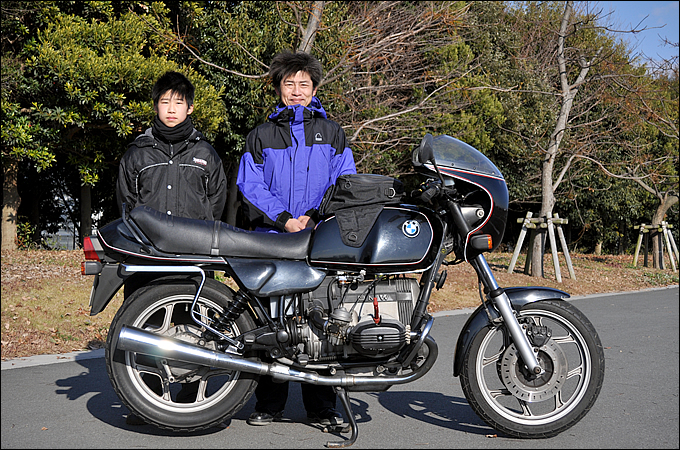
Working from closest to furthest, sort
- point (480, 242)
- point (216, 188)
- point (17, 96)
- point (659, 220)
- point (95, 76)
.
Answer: point (480, 242) → point (216, 188) → point (95, 76) → point (17, 96) → point (659, 220)

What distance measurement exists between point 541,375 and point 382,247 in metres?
1.24

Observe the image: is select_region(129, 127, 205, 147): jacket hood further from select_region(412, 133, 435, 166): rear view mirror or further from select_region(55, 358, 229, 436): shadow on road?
select_region(55, 358, 229, 436): shadow on road

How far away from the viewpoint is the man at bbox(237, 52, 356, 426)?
3855mm

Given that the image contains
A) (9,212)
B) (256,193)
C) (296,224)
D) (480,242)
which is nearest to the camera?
(480,242)

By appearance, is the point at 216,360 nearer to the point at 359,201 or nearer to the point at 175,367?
the point at 175,367

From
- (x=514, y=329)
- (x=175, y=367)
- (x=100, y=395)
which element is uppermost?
(x=514, y=329)

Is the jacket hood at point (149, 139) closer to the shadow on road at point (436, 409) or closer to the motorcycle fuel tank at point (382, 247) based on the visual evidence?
the motorcycle fuel tank at point (382, 247)

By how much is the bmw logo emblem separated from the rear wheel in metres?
1.02

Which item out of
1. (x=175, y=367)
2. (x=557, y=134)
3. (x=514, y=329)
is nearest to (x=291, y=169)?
(x=175, y=367)

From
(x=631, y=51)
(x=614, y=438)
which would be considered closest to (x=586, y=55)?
(x=631, y=51)

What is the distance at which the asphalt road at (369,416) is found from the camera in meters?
3.48

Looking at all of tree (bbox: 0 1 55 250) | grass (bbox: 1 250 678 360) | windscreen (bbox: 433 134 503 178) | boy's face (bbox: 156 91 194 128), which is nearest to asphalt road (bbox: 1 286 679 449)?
grass (bbox: 1 250 678 360)

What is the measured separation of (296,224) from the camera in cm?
371

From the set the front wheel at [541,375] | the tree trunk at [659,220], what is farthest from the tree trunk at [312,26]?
the tree trunk at [659,220]
